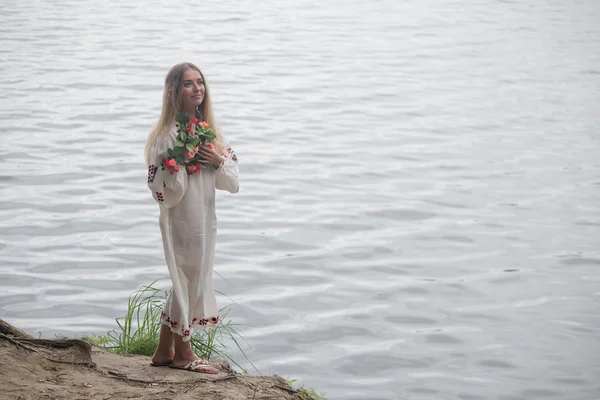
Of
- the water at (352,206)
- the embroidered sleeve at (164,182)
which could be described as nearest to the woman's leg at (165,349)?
the embroidered sleeve at (164,182)

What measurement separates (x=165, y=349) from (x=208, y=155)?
129 cm

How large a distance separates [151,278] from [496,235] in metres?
3.98

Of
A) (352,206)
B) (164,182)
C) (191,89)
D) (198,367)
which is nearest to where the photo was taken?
(164,182)

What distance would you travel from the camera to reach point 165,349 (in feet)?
20.3

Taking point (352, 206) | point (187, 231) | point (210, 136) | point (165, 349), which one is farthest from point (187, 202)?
point (352, 206)

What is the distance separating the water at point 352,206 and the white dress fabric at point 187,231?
7.14 feet

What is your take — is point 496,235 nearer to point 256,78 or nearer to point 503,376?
point 503,376

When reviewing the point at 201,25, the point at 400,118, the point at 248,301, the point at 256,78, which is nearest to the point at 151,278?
the point at 248,301

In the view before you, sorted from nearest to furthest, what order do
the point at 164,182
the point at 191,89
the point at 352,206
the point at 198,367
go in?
the point at 164,182
the point at 191,89
the point at 198,367
the point at 352,206

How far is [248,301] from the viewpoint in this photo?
923 cm

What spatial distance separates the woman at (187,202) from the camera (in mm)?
5785

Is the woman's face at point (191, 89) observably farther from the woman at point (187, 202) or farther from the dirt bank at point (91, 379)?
the dirt bank at point (91, 379)

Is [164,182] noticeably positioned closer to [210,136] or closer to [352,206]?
[210,136]

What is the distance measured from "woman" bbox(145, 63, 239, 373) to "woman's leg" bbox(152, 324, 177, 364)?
6 cm
